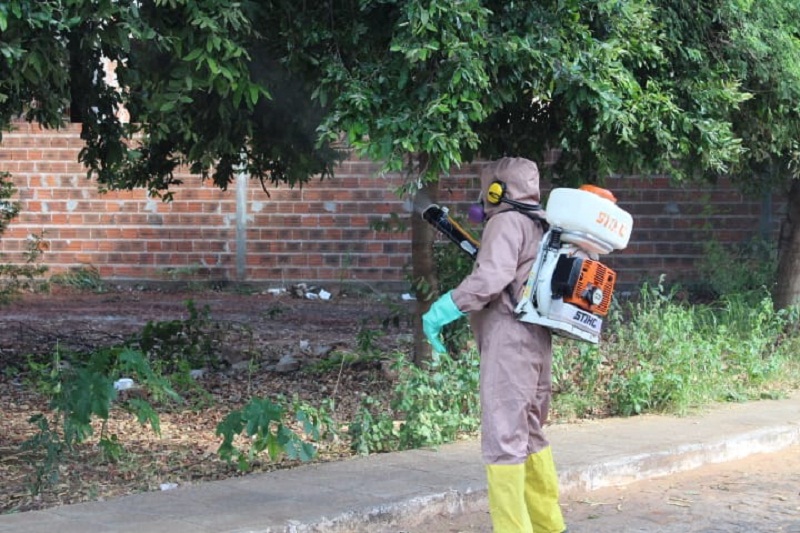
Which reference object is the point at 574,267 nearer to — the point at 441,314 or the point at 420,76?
the point at 441,314

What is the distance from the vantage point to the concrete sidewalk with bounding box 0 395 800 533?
534cm

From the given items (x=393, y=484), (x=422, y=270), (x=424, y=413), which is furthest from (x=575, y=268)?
(x=422, y=270)

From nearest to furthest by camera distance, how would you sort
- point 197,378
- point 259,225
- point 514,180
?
1. point 514,180
2. point 197,378
3. point 259,225

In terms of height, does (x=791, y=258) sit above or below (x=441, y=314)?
above

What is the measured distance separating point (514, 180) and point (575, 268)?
1.71ft

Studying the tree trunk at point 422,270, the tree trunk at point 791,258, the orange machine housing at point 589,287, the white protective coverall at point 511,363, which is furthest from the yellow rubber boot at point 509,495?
the tree trunk at point 791,258

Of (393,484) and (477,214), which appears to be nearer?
(477,214)

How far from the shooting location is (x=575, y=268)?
4984 millimetres

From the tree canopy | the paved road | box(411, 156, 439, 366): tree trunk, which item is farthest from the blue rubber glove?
box(411, 156, 439, 366): tree trunk

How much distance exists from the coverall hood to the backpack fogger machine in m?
0.13

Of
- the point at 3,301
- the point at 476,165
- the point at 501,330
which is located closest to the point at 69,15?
the point at 501,330

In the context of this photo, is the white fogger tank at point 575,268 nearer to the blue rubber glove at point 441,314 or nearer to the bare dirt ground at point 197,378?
the blue rubber glove at point 441,314

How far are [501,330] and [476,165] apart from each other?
1017 cm

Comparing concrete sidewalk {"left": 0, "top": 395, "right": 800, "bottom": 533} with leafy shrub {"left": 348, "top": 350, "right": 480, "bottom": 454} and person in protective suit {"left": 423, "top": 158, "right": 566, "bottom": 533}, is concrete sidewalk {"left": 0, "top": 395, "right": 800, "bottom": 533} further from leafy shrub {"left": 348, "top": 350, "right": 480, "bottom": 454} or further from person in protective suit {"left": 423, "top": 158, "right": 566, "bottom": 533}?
person in protective suit {"left": 423, "top": 158, "right": 566, "bottom": 533}
